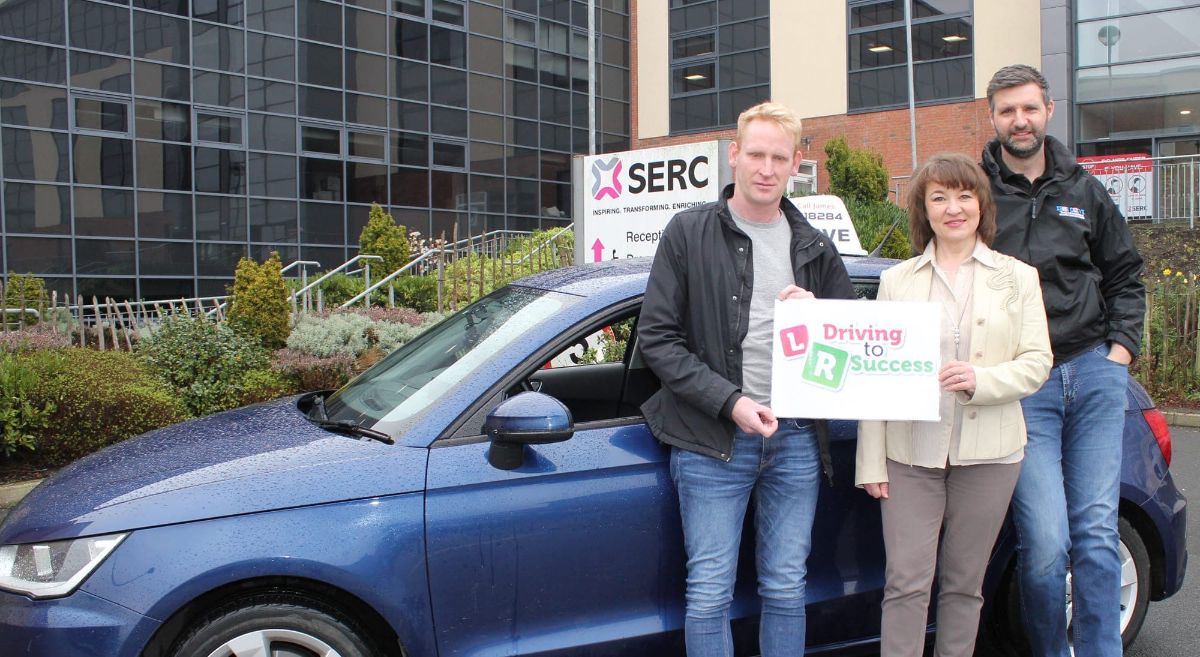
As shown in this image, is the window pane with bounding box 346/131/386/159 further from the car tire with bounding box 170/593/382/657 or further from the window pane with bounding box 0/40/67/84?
the car tire with bounding box 170/593/382/657

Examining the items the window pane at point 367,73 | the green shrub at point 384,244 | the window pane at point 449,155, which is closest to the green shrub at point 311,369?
the green shrub at point 384,244

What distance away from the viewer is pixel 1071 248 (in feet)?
10.3

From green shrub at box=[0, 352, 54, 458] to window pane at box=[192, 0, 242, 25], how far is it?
1607 centimetres

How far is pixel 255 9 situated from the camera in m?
21.1

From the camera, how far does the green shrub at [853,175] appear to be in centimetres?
2041

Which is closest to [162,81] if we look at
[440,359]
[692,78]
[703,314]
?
[692,78]

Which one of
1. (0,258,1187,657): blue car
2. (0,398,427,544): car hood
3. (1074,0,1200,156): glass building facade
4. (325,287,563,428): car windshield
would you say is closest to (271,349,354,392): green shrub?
(325,287,563,428): car windshield

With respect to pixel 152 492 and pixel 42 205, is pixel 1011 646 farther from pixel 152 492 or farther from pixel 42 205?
pixel 42 205

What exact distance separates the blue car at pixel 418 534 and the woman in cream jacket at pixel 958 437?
0.25 metres

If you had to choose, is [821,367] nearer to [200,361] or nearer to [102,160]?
[200,361]

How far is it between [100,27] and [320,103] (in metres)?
4.73

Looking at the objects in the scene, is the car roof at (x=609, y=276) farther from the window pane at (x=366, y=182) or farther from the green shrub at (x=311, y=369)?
the window pane at (x=366, y=182)

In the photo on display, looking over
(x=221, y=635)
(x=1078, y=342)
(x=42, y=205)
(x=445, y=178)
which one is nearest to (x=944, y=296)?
(x=1078, y=342)

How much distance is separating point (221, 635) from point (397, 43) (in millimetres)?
22960
